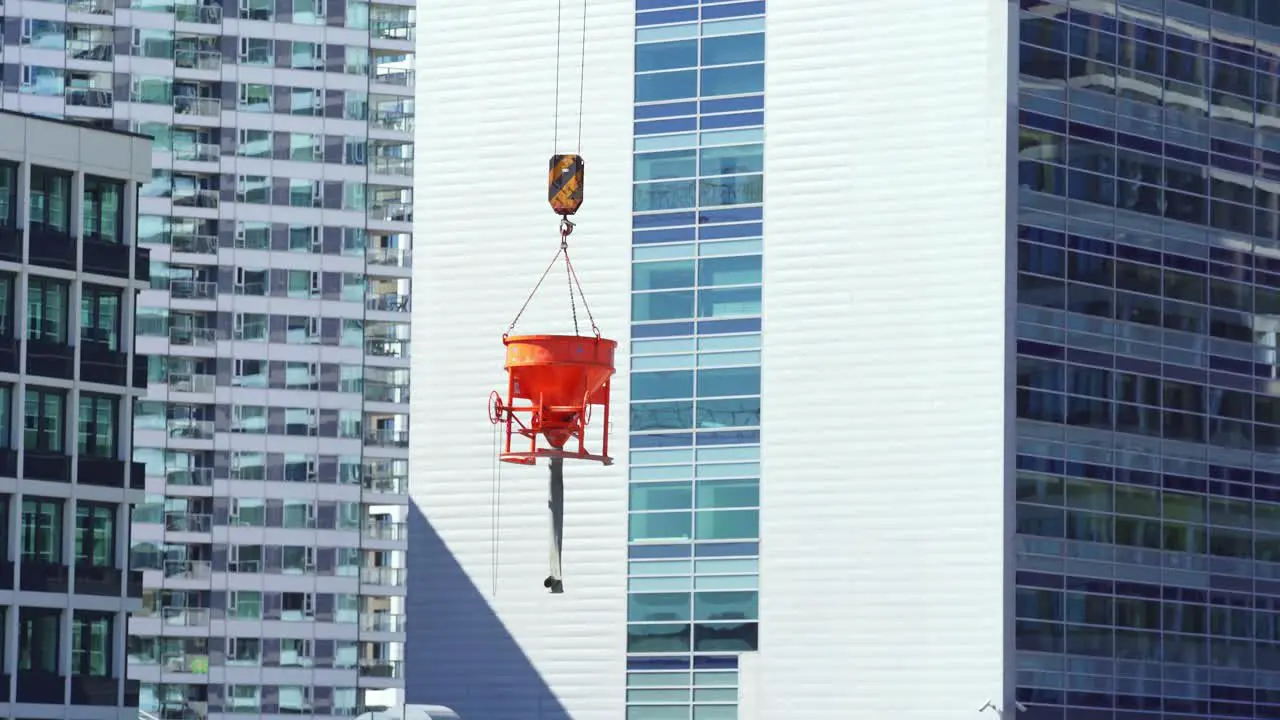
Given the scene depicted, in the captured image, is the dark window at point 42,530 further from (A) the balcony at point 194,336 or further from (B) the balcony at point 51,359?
(A) the balcony at point 194,336

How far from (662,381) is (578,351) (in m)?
74.7

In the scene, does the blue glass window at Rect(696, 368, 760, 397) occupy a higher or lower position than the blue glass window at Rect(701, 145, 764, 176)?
lower

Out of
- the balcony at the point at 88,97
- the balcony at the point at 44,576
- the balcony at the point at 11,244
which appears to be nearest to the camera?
the balcony at the point at 44,576

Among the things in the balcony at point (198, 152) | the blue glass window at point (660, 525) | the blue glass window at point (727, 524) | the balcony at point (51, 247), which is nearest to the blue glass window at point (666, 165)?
the blue glass window at point (660, 525)

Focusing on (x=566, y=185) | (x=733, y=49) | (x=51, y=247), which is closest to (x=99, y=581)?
(x=51, y=247)

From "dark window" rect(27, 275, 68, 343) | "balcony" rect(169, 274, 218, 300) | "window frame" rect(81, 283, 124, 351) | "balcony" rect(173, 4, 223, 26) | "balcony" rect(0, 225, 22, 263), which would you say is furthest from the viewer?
"balcony" rect(173, 4, 223, 26)

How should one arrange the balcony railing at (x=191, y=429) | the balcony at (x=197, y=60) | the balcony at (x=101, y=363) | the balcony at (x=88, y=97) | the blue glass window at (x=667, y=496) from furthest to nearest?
the balcony at (x=197, y=60) < the balcony at (x=88, y=97) < the balcony railing at (x=191, y=429) < the blue glass window at (x=667, y=496) < the balcony at (x=101, y=363)

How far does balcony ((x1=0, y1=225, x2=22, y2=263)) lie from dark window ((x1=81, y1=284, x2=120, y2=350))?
3.33 metres

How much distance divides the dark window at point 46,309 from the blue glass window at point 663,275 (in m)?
26.8

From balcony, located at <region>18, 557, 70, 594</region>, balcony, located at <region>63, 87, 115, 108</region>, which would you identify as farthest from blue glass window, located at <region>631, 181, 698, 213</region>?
balcony, located at <region>63, 87, 115, 108</region>

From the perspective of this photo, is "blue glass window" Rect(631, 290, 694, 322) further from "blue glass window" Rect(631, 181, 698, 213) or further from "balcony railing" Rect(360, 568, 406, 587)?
"balcony railing" Rect(360, 568, 406, 587)

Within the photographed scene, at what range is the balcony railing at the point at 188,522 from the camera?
541 feet

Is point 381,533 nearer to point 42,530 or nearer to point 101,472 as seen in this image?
point 101,472

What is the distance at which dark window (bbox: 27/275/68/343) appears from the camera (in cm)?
10162
